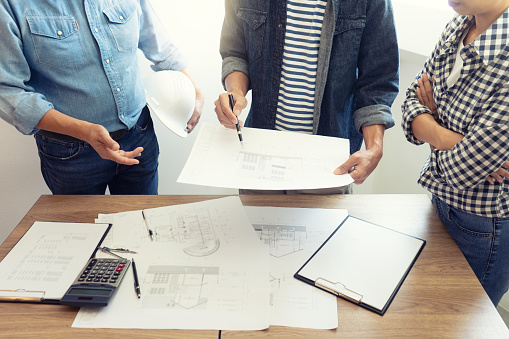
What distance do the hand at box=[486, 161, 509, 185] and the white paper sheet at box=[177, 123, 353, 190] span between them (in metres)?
0.34

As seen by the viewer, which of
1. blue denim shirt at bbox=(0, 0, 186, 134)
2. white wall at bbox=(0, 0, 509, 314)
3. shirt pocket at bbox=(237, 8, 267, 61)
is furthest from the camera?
white wall at bbox=(0, 0, 509, 314)

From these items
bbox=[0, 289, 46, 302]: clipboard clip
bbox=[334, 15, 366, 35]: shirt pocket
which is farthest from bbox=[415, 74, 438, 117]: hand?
bbox=[0, 289, 46, 302]: clipboard clip

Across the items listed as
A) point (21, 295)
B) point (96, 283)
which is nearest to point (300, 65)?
point (96, 283)

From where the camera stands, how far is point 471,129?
3.29ft

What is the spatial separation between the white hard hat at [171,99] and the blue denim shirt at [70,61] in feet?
0.30

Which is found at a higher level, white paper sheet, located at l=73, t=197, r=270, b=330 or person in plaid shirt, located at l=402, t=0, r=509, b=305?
person in plaid shirt, located at l=402, t=0, r=509, b=305

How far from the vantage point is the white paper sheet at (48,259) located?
0.98 metres

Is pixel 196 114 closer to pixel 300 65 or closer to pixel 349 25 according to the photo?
pixel 300 65

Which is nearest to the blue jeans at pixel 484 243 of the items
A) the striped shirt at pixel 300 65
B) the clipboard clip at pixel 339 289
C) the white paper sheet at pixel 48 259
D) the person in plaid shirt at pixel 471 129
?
the person in plaid shirt at pixel 471 129

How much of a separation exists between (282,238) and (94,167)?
71cm

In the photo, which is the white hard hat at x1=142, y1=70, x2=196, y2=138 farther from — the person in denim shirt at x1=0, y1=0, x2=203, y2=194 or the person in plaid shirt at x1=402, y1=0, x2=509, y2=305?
the person in plaid shirt at x1=402, y1=0, x2=509, y2=305

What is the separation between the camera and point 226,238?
113cm

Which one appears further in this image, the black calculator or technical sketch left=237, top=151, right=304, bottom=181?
technical sketch left=237, top=151, right=304, bottom=181

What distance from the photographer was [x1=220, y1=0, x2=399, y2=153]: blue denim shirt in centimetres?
124
